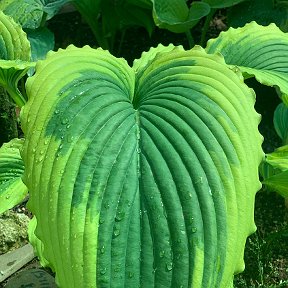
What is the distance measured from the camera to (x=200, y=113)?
916mm

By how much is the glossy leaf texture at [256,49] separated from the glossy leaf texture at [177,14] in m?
0.71

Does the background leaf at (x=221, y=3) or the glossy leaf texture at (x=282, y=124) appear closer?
the glossy leaf texture at (x=282, y=124)

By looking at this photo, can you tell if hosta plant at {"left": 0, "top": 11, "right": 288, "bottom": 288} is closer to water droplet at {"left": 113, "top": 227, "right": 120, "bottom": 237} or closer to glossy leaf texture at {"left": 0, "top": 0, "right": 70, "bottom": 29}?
water droplet at {"left": 113, "top": 227, "right": 120, "bottom": 237}

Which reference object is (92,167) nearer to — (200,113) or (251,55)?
(200,113)

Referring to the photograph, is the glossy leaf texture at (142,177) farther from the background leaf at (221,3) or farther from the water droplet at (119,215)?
the background leaf at (221,3)

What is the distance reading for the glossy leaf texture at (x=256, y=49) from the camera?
1263 millimetres

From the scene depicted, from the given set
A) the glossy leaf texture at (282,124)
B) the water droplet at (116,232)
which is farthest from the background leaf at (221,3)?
the water droplet at (116,232)

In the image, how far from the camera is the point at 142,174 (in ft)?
2.80

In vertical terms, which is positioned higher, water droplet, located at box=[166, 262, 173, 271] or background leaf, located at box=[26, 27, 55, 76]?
background leaf, located at box=[26, 27, 55, 76]

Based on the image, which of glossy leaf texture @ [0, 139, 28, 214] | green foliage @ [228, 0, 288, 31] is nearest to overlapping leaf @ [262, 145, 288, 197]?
glossy leaf texture @ [0, 139, 28, 214]

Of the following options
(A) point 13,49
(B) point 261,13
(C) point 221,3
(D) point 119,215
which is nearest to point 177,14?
(C) point 221,3

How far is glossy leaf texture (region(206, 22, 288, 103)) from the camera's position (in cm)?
126

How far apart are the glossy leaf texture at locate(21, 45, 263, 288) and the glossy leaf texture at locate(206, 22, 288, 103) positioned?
303mm

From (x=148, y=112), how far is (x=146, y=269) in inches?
9.8
